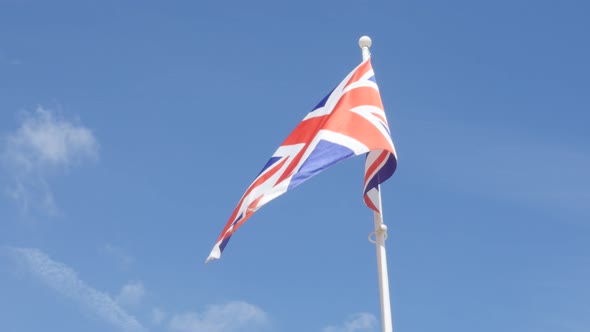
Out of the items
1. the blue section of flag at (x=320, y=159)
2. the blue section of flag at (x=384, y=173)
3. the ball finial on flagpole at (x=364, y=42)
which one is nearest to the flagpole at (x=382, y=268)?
the blue section of flag at (x=384, y=173)

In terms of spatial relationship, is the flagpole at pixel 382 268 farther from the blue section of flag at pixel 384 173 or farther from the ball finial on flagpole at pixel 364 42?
the ball finial on flagpole at pixel 364 42

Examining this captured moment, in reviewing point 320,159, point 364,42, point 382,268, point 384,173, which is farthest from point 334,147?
point 364,42

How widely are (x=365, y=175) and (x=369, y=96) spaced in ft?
5.26

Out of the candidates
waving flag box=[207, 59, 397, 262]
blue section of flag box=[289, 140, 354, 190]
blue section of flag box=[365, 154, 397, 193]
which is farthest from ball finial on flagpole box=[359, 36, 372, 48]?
blue section of flag box=[289, 140, 354, 190]

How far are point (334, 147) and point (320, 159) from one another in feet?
1.21

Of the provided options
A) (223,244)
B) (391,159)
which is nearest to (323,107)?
(391,159)

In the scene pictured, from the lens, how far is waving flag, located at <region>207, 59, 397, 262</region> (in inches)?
625

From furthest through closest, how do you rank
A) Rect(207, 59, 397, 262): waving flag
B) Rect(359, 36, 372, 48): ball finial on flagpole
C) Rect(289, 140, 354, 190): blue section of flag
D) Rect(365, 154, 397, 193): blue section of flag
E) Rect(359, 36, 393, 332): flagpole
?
Rect(359, 36, 372, 48): ball finial on flagpole < Rect(365, 154, 397, 193): blue section of flag < Rect(207, 59, 397, 262): waving flag < Rect(289, 140, 354, 190): blue section of flag < Rect(359, 36, 393, 332): flagpole

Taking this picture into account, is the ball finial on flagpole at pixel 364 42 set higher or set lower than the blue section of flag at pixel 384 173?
higher

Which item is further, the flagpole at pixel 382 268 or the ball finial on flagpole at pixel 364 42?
the ball finial on flagpole at pixel 364 42

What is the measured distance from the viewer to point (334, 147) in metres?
16.0

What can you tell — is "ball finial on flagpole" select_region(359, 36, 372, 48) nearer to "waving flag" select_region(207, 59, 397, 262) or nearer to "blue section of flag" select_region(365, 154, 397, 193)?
"waving flag" select_region(207, 59, 397, 262)

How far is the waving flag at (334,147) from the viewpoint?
1588cm

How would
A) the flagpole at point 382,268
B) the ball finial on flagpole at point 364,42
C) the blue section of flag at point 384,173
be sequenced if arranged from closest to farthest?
the flagpole at point 382,268 → the blue section of flag at point 384,173 → the ball finial on flagpole at point 364,42
